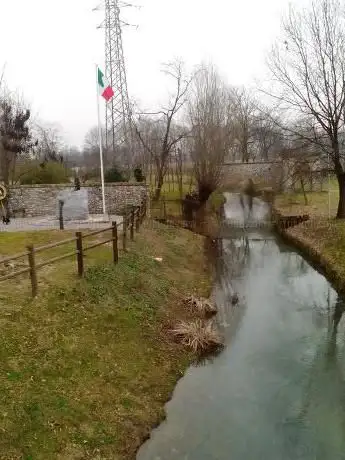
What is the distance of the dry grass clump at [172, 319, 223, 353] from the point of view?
9289 millimetres

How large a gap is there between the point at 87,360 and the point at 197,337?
2.66 meters

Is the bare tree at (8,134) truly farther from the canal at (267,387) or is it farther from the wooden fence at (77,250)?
the canal at (267,387)

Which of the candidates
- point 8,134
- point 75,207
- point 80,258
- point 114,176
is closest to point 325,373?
point 80,258

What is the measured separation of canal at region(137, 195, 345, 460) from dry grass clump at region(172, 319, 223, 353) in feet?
1.05

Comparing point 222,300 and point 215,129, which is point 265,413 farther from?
point 215,129

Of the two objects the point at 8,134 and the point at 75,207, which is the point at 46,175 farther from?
the point at 75,207

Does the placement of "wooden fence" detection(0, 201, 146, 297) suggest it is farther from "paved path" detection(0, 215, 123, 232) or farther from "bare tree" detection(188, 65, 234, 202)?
"bare tree" detection(188, 65, 234, 202)

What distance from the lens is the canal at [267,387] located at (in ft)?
21.1

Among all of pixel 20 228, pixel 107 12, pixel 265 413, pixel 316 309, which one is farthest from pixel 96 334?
pixel 107 12

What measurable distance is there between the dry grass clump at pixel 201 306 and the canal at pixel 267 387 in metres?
0.27

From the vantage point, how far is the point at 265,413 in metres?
7.20

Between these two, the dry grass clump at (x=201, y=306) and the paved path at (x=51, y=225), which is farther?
the paved path at (x=51, y=225)

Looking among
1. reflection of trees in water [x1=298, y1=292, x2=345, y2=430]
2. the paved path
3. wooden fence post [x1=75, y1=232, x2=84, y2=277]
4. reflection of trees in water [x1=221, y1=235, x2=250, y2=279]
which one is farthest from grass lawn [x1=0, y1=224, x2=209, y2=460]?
the paved path

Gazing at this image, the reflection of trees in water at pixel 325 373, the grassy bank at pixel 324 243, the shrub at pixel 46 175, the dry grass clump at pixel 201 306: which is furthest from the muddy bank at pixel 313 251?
the shrub at pixel 46 175
